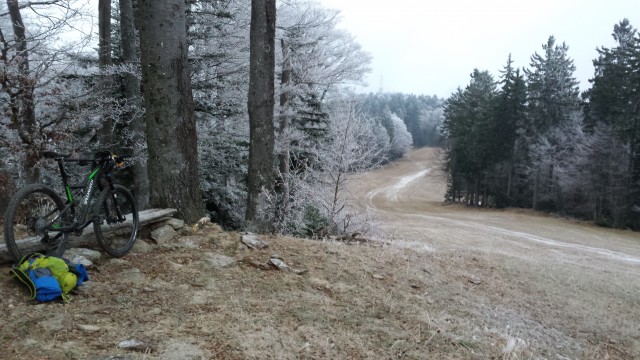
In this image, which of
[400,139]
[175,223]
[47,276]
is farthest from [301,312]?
[400,139]

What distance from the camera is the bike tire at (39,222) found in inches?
141

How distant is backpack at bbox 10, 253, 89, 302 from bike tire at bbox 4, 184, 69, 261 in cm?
17

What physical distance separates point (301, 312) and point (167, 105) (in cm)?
297

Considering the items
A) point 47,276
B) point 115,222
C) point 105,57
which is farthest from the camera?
point 105,57

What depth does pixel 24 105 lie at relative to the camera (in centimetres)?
795

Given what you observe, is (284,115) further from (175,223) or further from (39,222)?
(39,222)

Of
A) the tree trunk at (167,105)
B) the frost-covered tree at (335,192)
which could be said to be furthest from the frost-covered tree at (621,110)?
the tree trunk at (167,105)

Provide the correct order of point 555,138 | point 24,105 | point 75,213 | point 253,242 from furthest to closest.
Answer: point 555,138, point 24,105, point 253,242, point 75,213

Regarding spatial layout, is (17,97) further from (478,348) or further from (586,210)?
(586,210)

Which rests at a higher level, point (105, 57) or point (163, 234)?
point (105, 57)

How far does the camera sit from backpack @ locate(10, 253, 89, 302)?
11.0 ft

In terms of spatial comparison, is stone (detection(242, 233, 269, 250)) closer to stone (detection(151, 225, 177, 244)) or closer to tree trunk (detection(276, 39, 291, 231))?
stone (detection(151, 225, 177, 244))

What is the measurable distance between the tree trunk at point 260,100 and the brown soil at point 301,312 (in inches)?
73.2

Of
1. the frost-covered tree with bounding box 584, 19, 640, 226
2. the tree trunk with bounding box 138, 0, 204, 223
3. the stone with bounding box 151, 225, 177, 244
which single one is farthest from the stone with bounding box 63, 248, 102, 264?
the frost-covered tree with bounding box 584, 19, 640, 226
